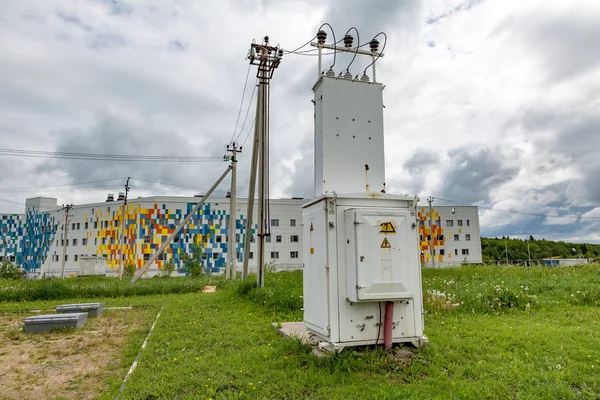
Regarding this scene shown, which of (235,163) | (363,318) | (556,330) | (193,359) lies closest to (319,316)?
(363,318)

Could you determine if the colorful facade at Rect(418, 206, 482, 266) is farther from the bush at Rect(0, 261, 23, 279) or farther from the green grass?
the bush at Rect(0, 261, 23, 279)

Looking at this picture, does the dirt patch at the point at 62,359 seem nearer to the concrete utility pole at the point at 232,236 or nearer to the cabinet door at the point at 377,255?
the cabinet door at the point at 377,255

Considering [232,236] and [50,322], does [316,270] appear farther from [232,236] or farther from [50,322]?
[232,236]

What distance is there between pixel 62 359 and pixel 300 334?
3.64 m

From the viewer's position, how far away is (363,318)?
487 cm

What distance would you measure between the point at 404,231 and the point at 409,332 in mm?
1267

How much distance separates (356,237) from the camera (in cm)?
473

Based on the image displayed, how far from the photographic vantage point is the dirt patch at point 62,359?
4.79 metres

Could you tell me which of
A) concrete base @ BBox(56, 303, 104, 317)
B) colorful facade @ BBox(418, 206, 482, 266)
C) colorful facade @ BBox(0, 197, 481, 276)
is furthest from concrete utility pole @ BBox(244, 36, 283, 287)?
colorful facade @ BBox(418, 206, 482, 266)

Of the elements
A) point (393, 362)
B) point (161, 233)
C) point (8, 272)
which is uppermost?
point (161, 233)

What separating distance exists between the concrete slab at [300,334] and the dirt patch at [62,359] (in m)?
2.47

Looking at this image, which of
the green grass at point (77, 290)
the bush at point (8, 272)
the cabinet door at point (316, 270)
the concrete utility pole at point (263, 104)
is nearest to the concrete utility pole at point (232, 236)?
the green grass at point (77, 290)

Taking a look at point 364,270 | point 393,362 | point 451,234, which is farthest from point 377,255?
point 451,234

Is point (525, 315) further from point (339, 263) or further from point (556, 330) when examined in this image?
point (339, 263)
